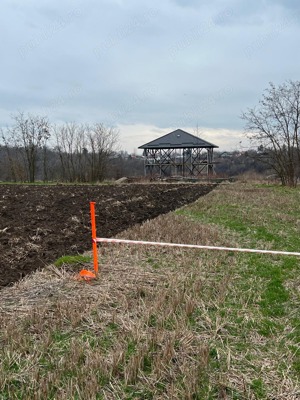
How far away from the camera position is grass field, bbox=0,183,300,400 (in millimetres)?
2600

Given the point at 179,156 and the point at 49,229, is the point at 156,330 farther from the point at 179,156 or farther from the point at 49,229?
the point at 179,156

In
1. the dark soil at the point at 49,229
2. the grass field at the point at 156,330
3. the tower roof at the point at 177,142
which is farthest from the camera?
the tower roof at the point at 177,142

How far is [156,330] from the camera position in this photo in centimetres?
332

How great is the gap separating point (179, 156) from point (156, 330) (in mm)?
42804

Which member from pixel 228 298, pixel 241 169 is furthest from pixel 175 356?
pixel 241 169

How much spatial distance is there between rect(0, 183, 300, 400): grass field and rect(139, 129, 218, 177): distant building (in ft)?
125

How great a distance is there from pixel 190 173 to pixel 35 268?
38874 millimetres

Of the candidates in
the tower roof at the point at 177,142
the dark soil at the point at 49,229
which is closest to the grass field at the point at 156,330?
the dark soil at the point at 49,229

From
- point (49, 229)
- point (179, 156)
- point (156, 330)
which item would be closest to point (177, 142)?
point (179, 156)

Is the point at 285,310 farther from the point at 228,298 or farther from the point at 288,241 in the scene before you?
the point at 288,241

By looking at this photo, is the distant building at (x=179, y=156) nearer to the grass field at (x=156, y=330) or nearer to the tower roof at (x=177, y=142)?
the tower roof at (x=177, y=142)

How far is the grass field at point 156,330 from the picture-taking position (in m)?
2.60

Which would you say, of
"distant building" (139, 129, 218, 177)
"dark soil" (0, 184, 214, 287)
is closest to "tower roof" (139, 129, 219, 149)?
"distant building" (139, 129, 218, 177)

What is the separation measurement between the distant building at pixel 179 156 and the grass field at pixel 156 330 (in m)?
38.0
